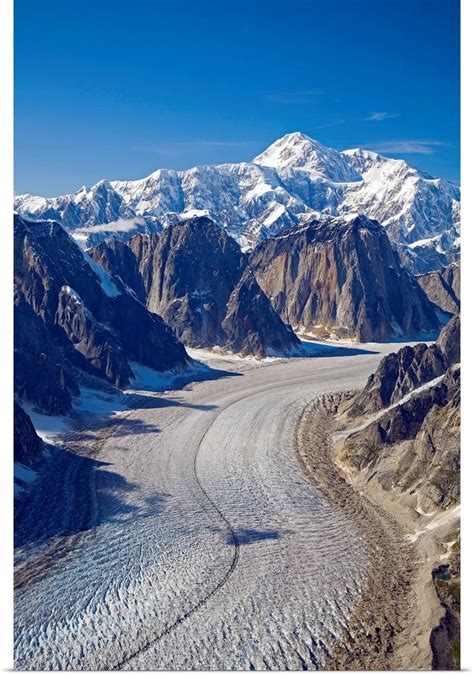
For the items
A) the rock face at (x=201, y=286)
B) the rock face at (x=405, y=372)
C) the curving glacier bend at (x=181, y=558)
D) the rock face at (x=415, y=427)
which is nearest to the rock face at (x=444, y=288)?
the rock face at (x=201, y=286)

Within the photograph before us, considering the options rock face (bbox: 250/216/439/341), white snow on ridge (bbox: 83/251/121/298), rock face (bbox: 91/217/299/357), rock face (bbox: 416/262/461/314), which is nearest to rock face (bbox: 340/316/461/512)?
rock face (bbox: 91/217/299/357)

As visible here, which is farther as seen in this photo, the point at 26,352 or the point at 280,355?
the point at 280,355

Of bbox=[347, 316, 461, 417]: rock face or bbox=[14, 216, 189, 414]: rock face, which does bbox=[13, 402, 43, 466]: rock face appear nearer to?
bbox=[14, 216, 189, 414]: rock face

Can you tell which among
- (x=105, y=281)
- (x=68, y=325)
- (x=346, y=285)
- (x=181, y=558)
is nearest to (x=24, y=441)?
(x=181, y=558)

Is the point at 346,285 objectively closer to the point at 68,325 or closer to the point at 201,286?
the point at 201,286

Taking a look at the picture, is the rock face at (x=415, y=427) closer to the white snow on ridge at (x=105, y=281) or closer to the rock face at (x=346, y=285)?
the white snow on ridge at (x=105, y=281)
